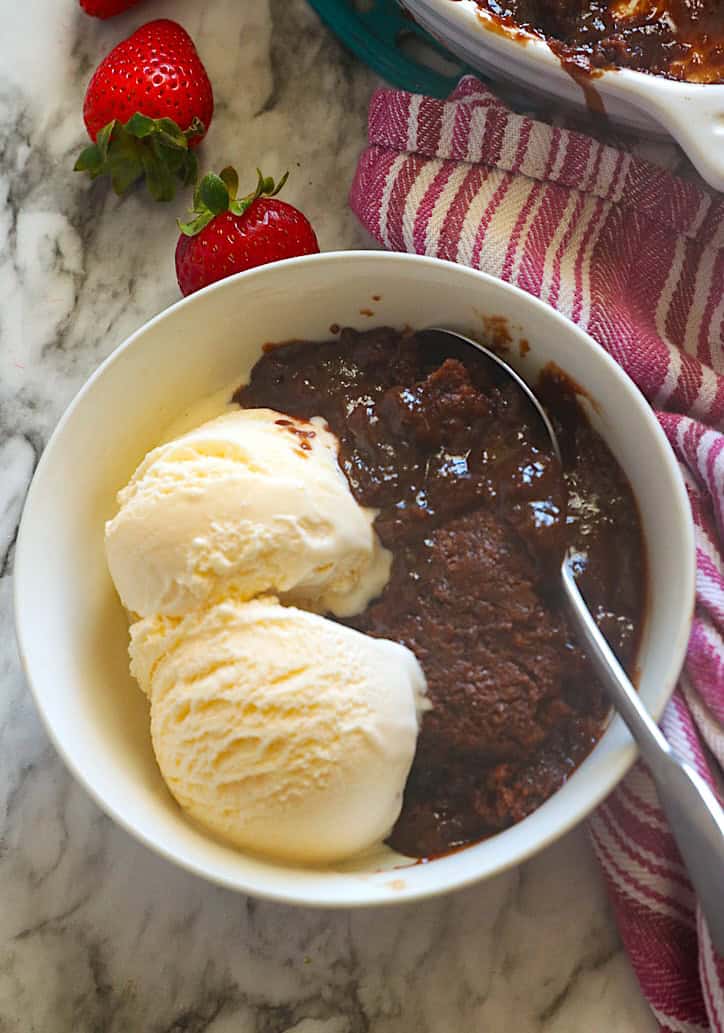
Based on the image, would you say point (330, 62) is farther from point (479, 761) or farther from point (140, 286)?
point (479, 761)

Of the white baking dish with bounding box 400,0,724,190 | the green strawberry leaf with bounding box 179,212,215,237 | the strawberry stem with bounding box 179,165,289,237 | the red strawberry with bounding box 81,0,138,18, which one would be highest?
the white baking dish with bounding box 400,0,724,190

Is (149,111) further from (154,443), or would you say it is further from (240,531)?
(240,531)

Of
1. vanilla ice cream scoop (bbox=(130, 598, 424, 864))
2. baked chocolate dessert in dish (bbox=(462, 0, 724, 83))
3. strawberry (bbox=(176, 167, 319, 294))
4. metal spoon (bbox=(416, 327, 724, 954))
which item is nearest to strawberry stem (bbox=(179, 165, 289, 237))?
strawberry (bbox=(176, 167, 319, 294))

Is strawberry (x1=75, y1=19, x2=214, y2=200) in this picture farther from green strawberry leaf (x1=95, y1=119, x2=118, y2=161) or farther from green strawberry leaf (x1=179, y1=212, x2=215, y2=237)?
green strawberry leaf (x1=179, y1=212, x2=215, y2=237)

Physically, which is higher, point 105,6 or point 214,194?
point 105,6

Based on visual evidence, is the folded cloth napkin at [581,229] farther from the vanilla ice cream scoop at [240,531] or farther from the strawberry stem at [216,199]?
the vanilla ice cream scoop at [240,531]

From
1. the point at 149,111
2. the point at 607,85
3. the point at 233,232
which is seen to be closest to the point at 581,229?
the point at 607,85
